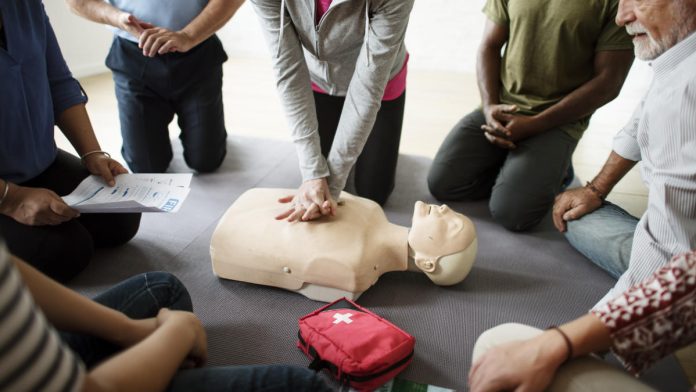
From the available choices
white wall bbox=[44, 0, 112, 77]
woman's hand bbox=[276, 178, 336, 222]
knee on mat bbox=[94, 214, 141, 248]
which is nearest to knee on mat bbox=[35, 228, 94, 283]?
knee on mat bbox=[94, 214, 141, 248]

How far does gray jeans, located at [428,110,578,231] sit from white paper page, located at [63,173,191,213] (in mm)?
1012

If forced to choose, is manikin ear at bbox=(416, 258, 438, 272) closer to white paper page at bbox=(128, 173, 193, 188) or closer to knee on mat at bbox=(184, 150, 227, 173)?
white paper page at bbox=(128, 173, 193, 188)

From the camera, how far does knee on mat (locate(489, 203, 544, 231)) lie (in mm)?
1646

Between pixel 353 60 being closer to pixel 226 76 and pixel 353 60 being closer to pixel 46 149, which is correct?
pixel 46 149

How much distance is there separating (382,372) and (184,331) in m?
0.48

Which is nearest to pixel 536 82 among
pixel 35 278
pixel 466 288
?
pixel 466 288

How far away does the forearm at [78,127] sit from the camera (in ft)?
4.72

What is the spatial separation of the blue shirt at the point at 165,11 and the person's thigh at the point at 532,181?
1.37 m

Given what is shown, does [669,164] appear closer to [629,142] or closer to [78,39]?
[629,142]

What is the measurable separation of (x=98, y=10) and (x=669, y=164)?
1.93 meters

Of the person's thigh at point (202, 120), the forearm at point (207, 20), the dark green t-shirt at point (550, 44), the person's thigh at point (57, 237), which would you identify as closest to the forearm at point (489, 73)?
the dark green t-shirt at point (550, 44)

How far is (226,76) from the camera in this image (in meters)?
3.51

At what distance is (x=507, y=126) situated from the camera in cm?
169

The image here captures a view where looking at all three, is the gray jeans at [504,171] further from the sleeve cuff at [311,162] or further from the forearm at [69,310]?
the forearm at [69,310]
